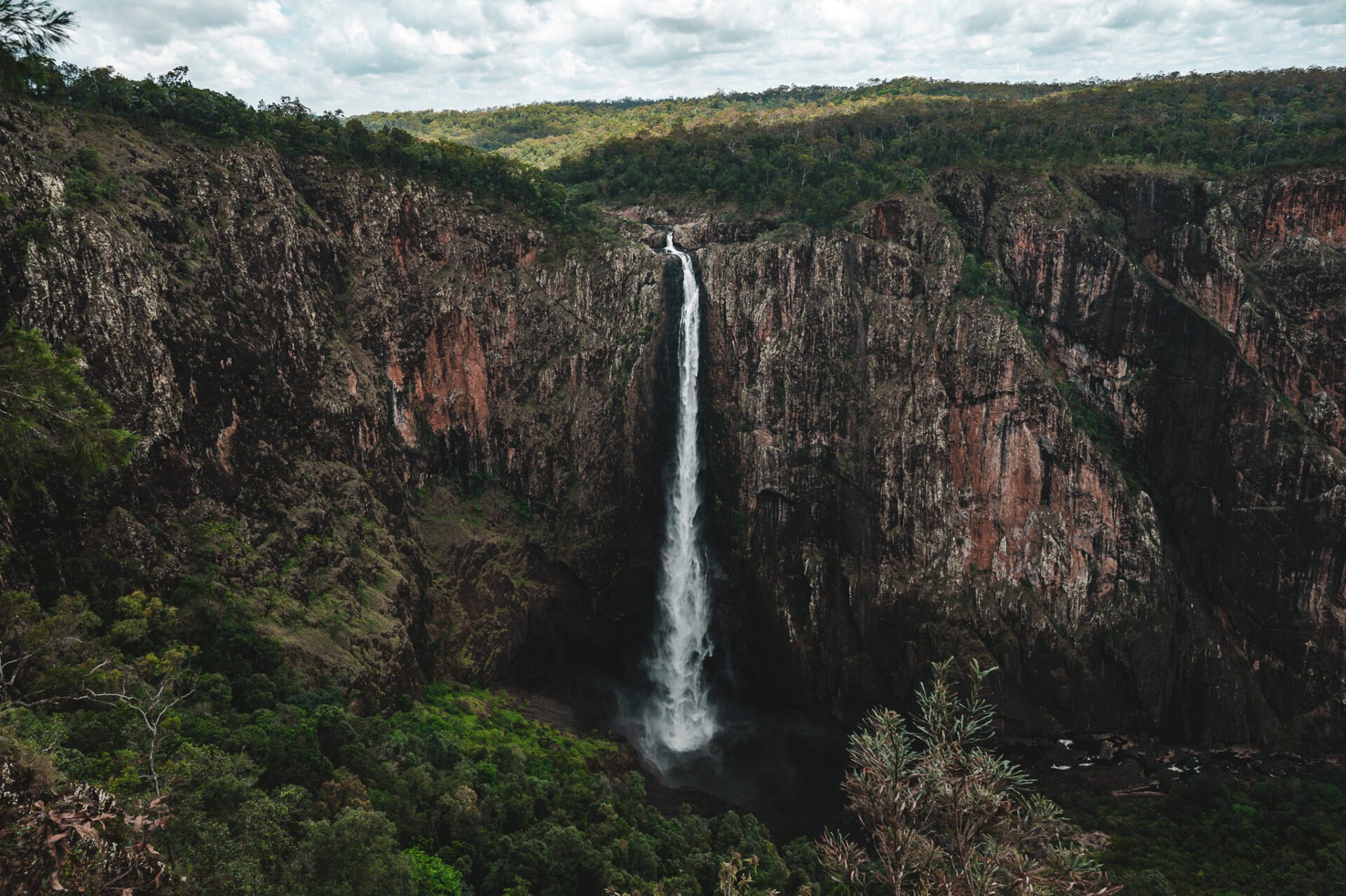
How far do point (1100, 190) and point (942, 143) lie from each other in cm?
865

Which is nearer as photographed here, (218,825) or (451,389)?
(218,825)

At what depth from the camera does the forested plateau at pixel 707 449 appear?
22.0 m

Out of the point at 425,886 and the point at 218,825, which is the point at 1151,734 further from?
the point at 218,825

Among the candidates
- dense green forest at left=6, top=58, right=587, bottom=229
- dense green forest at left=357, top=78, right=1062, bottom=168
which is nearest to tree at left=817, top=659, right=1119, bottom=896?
dense green forest at left=6, top=58, right=587, bottom=229

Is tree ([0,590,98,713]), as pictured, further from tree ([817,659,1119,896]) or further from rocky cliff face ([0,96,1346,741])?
tree ([817,659,1119,896])

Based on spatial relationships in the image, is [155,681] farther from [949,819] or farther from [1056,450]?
[1056,450]

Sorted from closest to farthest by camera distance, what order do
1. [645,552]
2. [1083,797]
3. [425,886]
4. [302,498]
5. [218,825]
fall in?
[218,825] < [425,886] < [302,498] < [1083,797] < [645,552]

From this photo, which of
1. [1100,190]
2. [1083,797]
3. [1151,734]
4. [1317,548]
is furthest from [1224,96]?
[1083,797]

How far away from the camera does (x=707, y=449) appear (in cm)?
3850

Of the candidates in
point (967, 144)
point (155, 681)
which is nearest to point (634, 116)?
point (967, 144)

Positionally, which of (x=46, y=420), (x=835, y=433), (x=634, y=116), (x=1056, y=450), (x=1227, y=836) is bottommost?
(x=1227, y=836)

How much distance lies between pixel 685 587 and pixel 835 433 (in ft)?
33.0

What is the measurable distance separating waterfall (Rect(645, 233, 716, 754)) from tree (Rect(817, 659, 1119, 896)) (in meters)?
26.5

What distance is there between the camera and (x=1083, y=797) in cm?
2942
